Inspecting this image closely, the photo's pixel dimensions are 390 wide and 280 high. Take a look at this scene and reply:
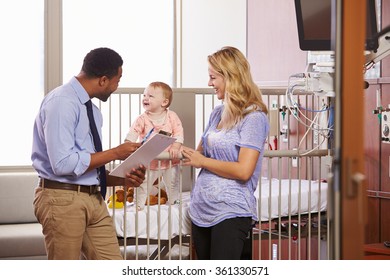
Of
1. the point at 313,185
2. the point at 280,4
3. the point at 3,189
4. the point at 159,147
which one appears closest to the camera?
the point at 159,147

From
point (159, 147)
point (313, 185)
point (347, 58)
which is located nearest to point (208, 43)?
point (313, 185)

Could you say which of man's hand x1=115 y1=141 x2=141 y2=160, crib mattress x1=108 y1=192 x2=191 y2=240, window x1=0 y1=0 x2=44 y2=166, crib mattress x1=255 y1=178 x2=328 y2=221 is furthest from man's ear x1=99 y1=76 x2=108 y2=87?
window x1=0 y1=0 x2=44 y2=166

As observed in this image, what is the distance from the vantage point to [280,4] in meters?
4.95

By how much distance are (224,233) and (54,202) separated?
0.65 m

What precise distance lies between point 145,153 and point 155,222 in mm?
546

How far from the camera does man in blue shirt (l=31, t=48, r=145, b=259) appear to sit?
8.43ft

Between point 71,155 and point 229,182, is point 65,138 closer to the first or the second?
point 71,155

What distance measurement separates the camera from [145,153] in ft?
9.06

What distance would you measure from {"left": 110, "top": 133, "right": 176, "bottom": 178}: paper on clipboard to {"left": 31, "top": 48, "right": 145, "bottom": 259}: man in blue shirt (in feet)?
0.12

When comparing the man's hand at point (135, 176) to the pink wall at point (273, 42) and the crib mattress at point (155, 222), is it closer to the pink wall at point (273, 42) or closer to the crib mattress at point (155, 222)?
the crib mattress at point (155, 222)

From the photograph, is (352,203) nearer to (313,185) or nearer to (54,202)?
(54,202)

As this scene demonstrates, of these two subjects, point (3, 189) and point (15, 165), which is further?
point (15, 165)

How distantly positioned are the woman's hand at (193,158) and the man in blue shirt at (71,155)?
27 centimetres

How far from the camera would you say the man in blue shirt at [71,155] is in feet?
8.43
